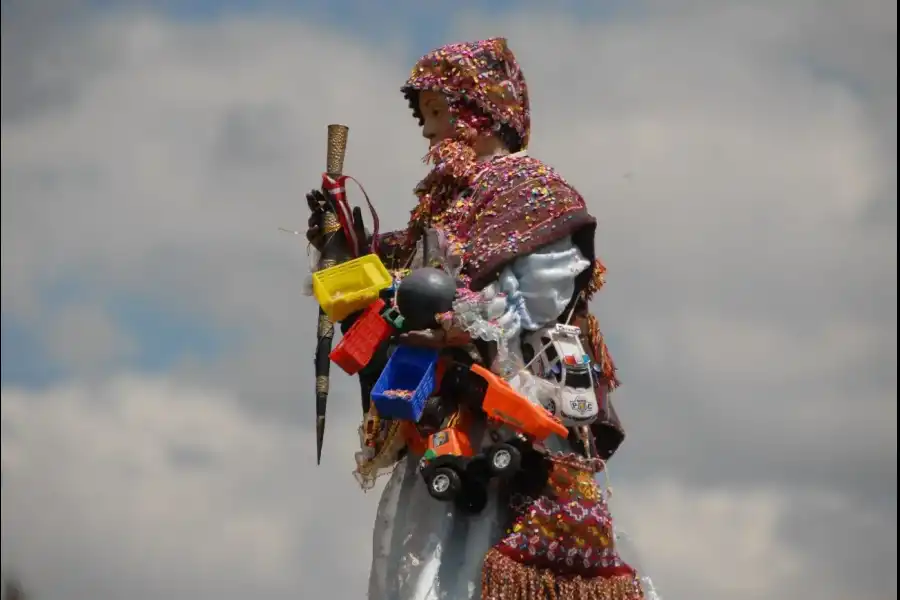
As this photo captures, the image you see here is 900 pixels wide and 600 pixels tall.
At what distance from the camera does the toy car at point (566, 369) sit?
909 cm

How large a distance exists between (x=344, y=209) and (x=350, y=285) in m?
0.53

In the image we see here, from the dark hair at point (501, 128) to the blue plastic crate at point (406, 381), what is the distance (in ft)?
4.10

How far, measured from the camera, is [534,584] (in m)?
8.95

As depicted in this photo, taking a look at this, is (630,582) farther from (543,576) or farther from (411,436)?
(411,436)

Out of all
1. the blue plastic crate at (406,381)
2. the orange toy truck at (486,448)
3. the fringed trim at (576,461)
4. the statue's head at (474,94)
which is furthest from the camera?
the statue's head at (474,94)

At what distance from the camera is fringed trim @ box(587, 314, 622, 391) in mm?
9555

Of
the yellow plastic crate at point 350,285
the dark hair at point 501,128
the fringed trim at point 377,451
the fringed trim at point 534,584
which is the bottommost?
the fringed trim at point 534,584

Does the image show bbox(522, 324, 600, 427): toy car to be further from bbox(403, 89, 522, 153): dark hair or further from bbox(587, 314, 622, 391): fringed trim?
bbox(403, 89, 522, 153): dark hair

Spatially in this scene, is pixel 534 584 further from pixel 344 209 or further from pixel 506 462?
pixel 344 209

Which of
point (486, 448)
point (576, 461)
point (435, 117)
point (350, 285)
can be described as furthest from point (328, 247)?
point (576, 461)

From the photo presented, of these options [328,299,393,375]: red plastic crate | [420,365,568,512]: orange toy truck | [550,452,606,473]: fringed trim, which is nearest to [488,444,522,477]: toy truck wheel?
[420,365,568,512]: orange toy truck

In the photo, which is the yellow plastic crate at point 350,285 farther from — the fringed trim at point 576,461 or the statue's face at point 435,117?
the fringed trim at point 576,461

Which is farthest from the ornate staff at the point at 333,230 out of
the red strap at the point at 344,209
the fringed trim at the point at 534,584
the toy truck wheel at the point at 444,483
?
the fringed trim at the point at 534,584

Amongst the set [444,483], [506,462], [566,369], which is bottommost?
[444,483]
